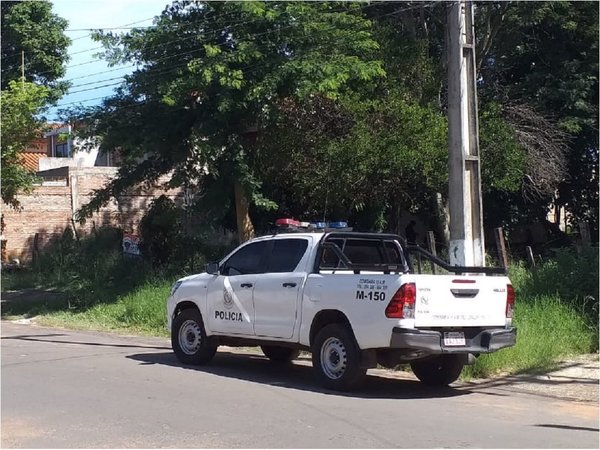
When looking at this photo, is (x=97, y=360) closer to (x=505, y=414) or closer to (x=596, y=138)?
(x=505, y=414)

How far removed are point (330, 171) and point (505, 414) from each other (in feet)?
33.4

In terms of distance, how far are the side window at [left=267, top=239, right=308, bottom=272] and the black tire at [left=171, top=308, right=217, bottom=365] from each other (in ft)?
5.11

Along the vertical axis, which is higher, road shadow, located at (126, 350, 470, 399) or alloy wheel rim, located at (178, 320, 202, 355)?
alloy wheel rim, located at (178, 320, 202, 355)

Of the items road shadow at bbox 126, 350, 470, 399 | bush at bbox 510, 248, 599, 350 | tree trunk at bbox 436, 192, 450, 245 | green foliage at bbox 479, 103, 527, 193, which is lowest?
road shadow at bbox 126, 350, 470, 399

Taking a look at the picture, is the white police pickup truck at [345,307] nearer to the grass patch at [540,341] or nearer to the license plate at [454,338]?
the license plate at [454,338]

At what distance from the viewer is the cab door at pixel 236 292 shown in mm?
11344

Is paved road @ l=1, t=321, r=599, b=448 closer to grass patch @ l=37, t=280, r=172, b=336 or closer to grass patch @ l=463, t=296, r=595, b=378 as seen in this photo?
grass patch @ l=463, t=296, r=595, b=378

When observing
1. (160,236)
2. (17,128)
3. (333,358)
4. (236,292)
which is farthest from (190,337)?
(17,128)

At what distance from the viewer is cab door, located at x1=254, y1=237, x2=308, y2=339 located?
1070 cm

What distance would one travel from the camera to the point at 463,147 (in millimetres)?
12070

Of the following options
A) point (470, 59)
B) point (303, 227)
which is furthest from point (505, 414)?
point (470, 59)

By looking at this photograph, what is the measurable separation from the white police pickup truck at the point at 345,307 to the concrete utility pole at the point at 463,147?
973 millimetres

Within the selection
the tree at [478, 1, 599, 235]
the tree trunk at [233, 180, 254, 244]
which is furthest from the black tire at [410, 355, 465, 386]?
the tree at [478, 1, 599, 235]

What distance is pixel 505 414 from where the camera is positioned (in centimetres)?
892
